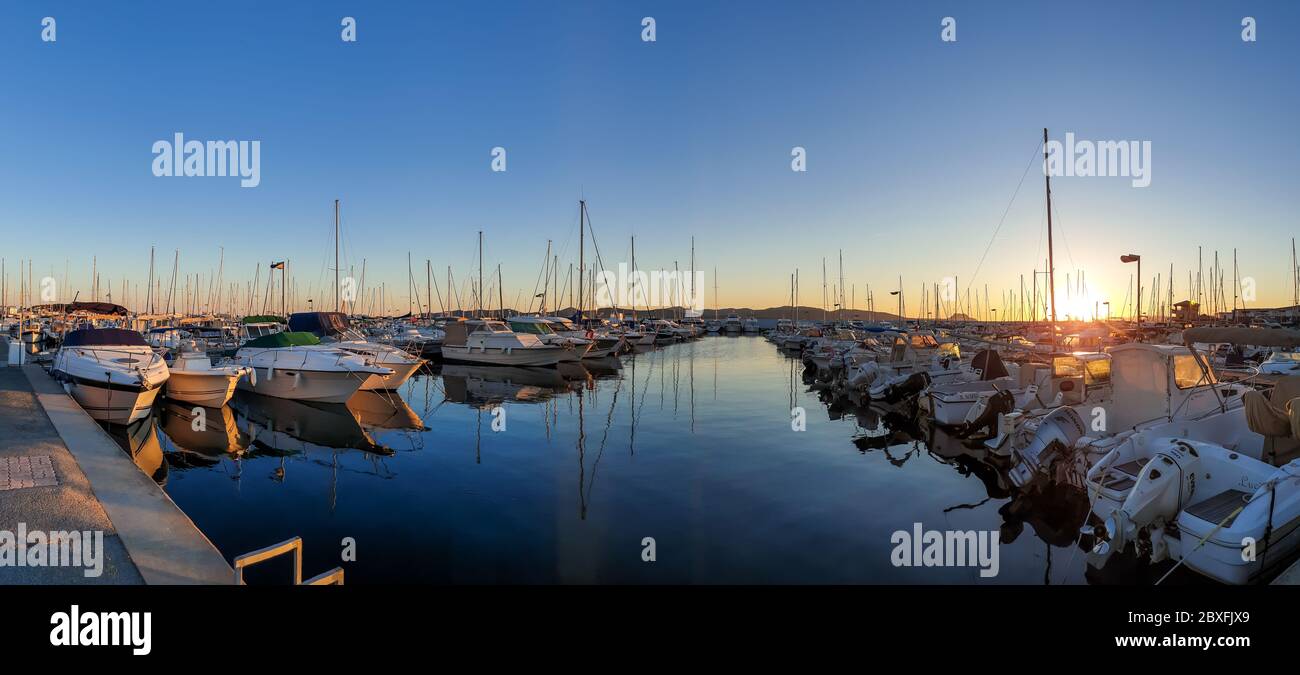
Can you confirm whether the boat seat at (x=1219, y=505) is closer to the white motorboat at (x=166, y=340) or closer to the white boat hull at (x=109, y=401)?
the white boat hull at (x=109, y=401)

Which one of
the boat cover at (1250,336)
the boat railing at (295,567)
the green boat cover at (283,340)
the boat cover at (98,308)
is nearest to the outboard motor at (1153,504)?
the boat railing at (295,567)

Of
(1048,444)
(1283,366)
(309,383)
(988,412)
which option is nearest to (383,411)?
(309,383)

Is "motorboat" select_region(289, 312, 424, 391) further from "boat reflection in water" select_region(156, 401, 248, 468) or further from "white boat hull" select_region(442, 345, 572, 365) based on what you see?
"white boat hull" select_region(442, 345, 572, 365)

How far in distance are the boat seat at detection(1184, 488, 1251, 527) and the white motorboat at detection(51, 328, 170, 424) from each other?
22650 mm

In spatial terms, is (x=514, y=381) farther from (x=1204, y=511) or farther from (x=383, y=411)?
(x=1204, y=511)

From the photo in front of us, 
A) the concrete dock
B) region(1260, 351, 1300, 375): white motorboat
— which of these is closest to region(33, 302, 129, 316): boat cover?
the concrete dock

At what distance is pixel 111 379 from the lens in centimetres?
1667

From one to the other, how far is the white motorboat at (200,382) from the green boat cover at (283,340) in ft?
9.32

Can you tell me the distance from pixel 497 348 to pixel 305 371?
18.4m

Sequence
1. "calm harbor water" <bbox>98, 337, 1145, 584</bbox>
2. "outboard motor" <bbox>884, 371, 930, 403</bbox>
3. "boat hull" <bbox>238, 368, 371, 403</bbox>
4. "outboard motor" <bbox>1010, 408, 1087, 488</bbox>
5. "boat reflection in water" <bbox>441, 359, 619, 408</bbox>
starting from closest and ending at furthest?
1. "calm harbor water" <bbox>98, 337, 1145, 584</bbox>
2. "outboard motor" <bbox>1010, 408, 1087, 488</bbox>
3. "boat hull" <bbox>238, 368, 371, 403</bbox>
4. "outboard motor" <bbox>884, 371, 930, 403</bbox>
5. "boat reflection in water" <bbox>441, 359, 619, 408</bbox>

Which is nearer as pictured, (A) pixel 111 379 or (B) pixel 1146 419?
(B) pixel 1146 419

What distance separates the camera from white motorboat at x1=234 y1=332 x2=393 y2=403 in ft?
69.7

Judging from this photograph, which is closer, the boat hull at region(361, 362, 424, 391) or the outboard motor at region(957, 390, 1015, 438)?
the outboard motor at region(957, 390, 1015, 438)
